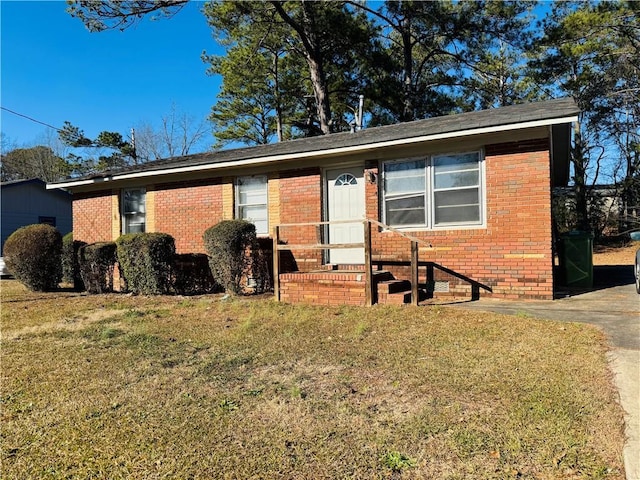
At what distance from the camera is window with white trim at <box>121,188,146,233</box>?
39.9ft

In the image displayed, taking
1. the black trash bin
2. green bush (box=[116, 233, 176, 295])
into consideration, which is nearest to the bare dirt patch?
green bush (box=[116, 233, 176, 295])

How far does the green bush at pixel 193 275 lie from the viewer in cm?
1008

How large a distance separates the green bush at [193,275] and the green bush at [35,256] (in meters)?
3.36

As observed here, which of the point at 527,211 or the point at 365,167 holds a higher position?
the point at 365,167

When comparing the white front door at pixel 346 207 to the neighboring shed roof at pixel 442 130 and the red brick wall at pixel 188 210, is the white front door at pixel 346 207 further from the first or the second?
the red brick wall at pixel 188 210

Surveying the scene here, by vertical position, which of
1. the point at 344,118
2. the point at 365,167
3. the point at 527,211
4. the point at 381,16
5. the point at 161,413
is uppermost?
the point at 381,16

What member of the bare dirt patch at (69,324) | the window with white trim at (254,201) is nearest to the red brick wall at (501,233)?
the window with white trim at (254,201)

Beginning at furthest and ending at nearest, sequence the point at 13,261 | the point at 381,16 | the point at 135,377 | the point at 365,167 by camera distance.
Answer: the point at 381,16 < the point at 13,261 < the point at 365,167 < the point at 135,377

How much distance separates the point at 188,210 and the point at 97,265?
248 cm

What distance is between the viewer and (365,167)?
29.1 ft

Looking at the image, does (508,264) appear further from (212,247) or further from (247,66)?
(247,66)

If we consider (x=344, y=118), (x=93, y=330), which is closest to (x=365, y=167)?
(x=93, y=330)

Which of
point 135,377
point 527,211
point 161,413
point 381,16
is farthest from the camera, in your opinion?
point 381,16

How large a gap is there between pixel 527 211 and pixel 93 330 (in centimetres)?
713
